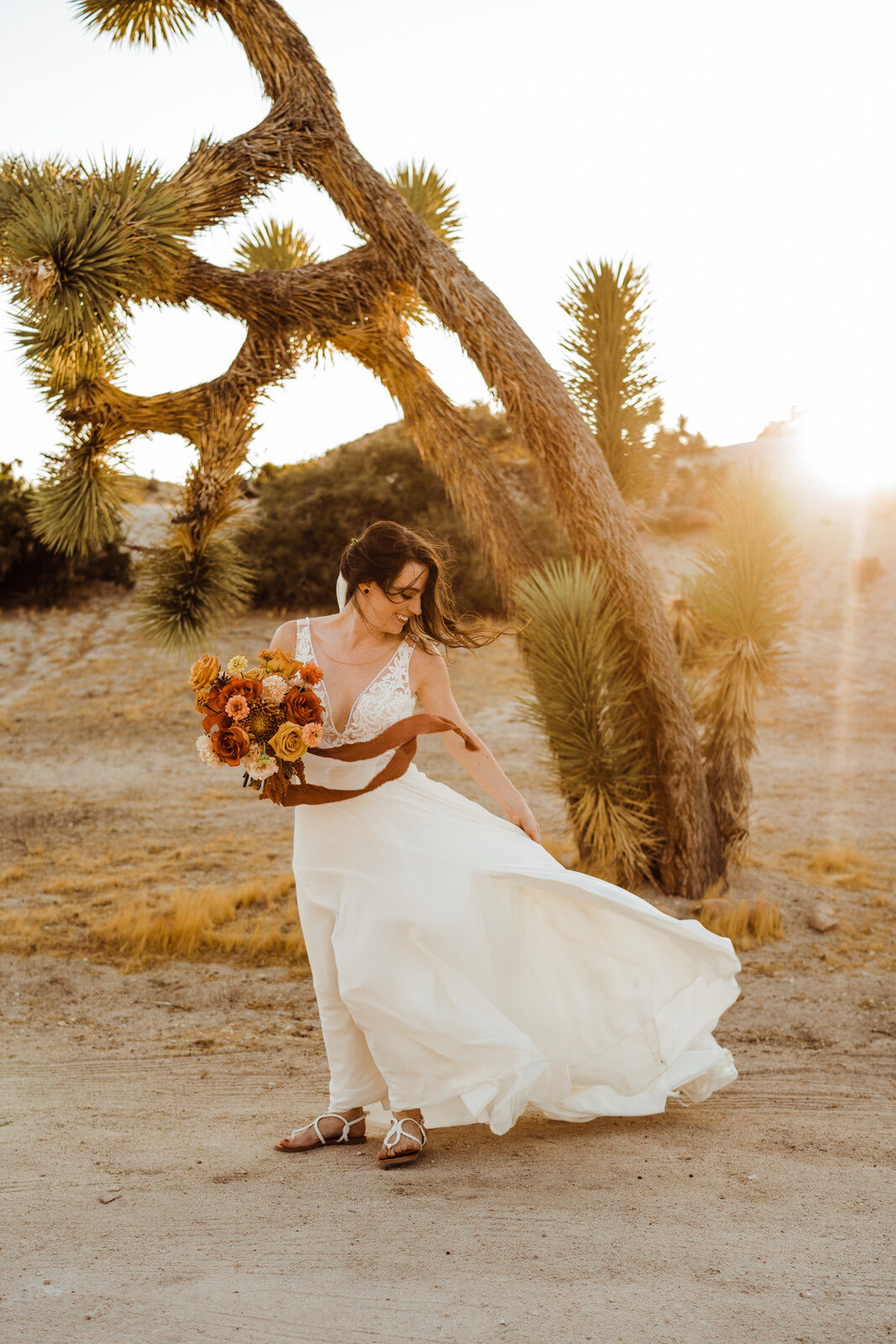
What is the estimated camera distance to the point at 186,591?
6594 mm

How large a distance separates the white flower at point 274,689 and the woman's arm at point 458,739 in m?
0.53

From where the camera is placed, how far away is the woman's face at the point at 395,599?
122 inches

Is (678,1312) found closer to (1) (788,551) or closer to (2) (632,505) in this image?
(2) (632,505)

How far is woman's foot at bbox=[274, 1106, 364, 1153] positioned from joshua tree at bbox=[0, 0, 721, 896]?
3663mm

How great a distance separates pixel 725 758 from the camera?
6.75 metres


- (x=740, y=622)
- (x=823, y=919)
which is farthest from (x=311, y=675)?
(x=740, y=622)

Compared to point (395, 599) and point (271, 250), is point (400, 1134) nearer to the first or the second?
point (395, 599)

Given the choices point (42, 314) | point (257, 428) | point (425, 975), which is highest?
point (42, 314)

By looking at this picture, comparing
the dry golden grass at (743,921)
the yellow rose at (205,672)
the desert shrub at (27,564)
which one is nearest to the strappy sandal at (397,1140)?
the yellow rose at (205,672)

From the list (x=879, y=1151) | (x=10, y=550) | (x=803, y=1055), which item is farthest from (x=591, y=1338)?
(x=10, y=550)

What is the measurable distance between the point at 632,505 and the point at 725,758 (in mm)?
1908

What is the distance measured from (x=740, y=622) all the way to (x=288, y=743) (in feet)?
16.1

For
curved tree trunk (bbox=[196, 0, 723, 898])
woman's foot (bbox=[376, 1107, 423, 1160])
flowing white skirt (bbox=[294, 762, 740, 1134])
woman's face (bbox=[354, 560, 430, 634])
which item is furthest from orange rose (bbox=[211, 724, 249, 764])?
curved tree trunk (bbox=[196, 0, 723, 898])

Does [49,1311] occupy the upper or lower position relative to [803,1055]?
upper
